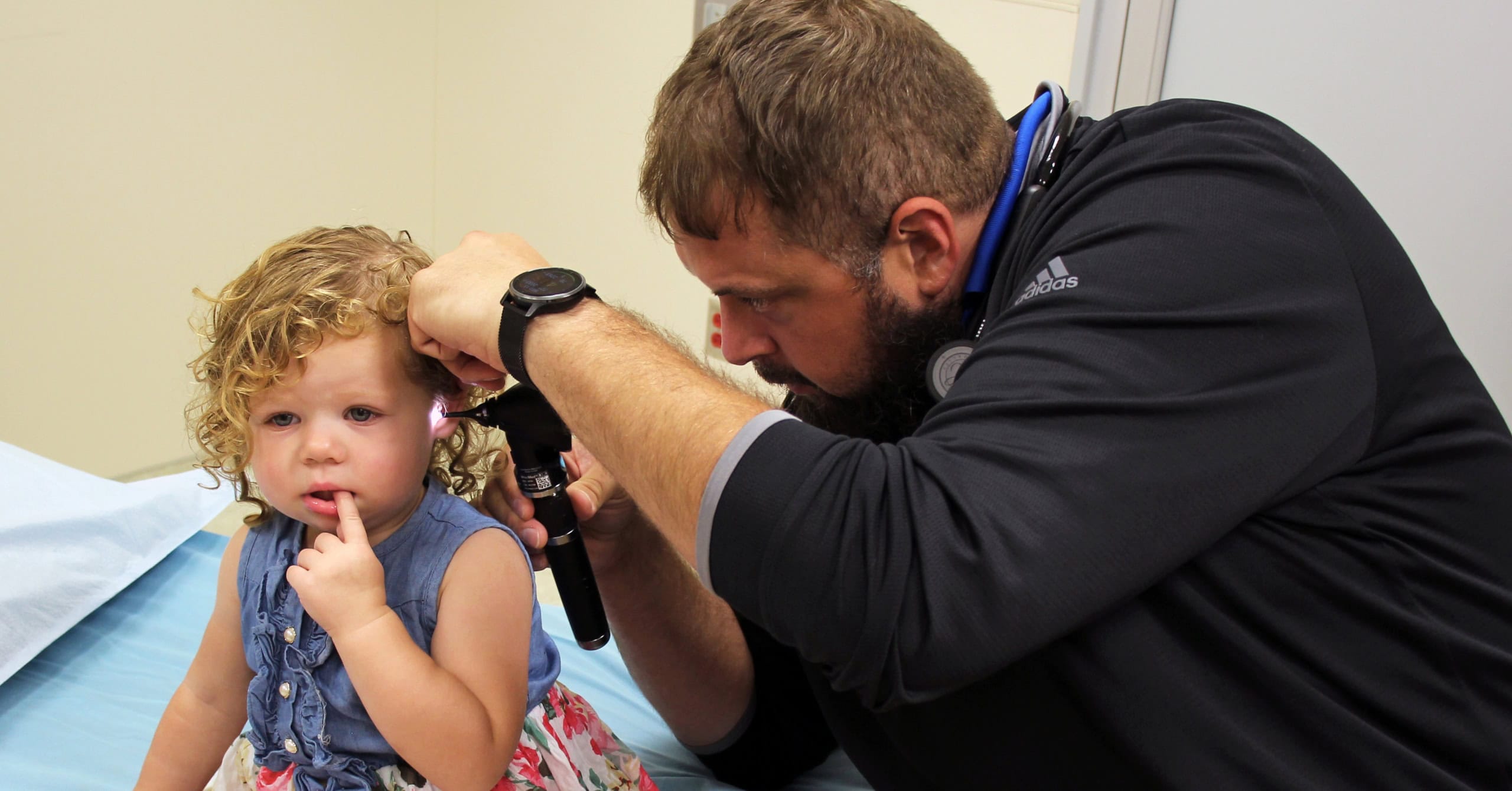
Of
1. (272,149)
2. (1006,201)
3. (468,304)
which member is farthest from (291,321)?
(272,149)

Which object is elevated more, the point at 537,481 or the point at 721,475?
the point at 721,475

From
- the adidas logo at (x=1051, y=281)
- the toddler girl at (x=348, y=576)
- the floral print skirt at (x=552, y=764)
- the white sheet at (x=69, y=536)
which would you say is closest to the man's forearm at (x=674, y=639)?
the floral print skirt at (x=552, y=764)

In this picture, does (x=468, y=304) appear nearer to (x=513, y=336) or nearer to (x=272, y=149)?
(x=513, y=336)

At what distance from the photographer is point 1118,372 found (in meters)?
0.88

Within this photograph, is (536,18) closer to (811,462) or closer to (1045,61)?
(1045,61)

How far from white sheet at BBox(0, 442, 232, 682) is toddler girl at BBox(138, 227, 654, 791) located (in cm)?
64

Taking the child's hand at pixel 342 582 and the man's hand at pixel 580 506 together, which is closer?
the child's hand at pixel 342 582

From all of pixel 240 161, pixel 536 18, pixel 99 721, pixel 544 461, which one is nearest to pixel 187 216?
pixel 240 161

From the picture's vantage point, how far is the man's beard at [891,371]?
48.7 inches

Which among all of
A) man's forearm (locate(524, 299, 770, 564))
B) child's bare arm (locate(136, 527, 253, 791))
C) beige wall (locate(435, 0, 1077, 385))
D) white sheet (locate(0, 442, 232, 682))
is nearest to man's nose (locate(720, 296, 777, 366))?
man's forearm (locate(524, 299, 770, 564))

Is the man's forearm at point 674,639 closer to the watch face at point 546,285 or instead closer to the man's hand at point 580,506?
the man's hand at point 580,506

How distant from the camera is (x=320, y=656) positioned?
1176 mm

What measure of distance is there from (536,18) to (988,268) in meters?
2.64

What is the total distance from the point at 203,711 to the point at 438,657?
362mm
